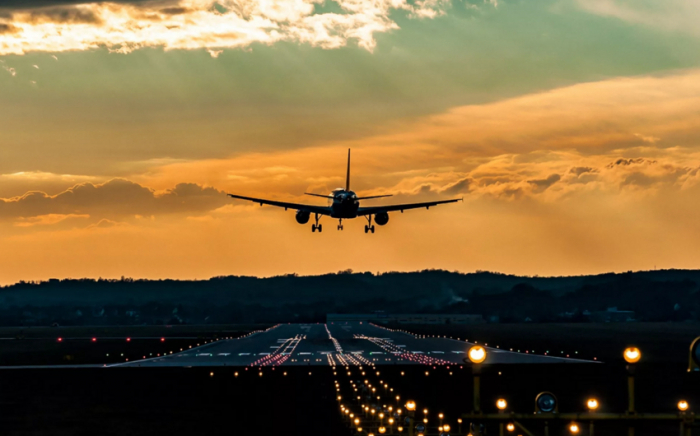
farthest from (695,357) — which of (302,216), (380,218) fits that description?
(380,218)

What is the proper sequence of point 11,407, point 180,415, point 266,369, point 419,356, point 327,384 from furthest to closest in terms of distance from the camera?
point 419,356 < point 266,369 < point 327,384 < point 11,407 < point 180,415

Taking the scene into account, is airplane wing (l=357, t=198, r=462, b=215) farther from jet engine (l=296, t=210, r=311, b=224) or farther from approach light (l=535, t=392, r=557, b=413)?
approach light (l=535, t=392, r=557, b=413)

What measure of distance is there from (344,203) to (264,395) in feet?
109

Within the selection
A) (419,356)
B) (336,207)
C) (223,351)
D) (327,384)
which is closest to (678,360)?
(419,356)

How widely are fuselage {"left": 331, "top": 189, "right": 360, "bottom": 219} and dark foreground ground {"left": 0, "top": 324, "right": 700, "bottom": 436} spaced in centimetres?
1667

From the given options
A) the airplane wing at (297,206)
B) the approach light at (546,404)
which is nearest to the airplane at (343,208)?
the airplane wing at (297,206)

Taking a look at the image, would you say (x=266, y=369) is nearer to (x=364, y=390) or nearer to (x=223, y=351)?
(x=364, y=390)

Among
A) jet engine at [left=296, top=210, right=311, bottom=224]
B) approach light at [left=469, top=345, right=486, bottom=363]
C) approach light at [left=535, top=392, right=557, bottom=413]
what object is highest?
jet engine at [left=296, top=210, right=311, bottom=224]

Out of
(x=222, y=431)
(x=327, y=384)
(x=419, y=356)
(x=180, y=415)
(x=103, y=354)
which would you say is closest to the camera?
(x=222, y=431)

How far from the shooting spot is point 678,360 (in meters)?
97.6

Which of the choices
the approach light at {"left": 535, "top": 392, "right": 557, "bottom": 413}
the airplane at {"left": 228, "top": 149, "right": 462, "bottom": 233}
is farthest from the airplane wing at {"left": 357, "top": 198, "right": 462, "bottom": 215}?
the approach light at {"left": 535, "top": 392, "right": 557, "bottom": 413}

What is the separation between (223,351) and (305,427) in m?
76.2

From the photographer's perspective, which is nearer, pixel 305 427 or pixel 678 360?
pixel 305 427

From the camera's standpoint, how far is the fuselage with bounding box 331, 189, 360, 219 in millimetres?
92750
